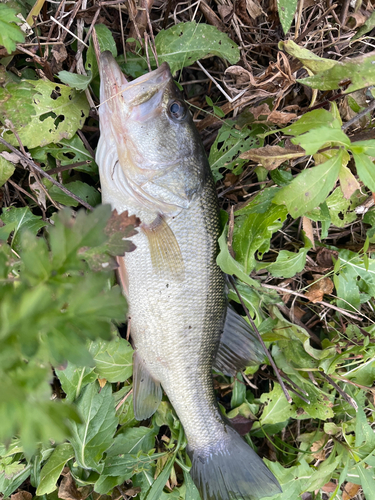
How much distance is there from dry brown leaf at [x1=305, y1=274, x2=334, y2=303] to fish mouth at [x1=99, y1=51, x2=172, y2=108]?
5.63 ft

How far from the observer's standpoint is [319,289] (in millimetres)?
2557

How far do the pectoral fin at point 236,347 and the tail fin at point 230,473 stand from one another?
1.54 ft

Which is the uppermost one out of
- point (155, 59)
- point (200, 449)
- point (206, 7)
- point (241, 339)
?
point (206, 7)

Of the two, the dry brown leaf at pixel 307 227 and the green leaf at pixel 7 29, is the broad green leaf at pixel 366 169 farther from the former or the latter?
the green leaf at pixel 7 29

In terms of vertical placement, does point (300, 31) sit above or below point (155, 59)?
below

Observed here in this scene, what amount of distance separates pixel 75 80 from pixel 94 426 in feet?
6.67

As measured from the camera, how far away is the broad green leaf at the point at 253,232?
197 cm

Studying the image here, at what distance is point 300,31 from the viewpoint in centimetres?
234

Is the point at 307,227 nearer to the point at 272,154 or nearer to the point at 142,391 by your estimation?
the point at 272,154

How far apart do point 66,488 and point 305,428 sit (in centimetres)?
183

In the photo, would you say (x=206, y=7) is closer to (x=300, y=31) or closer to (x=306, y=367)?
(x=300, y=31)

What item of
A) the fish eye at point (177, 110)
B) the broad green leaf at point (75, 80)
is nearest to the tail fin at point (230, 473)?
the fish eye at point (177, 110)

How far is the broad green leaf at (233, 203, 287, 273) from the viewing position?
197 cm

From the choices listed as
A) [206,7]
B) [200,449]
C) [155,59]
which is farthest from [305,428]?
[206,7]
